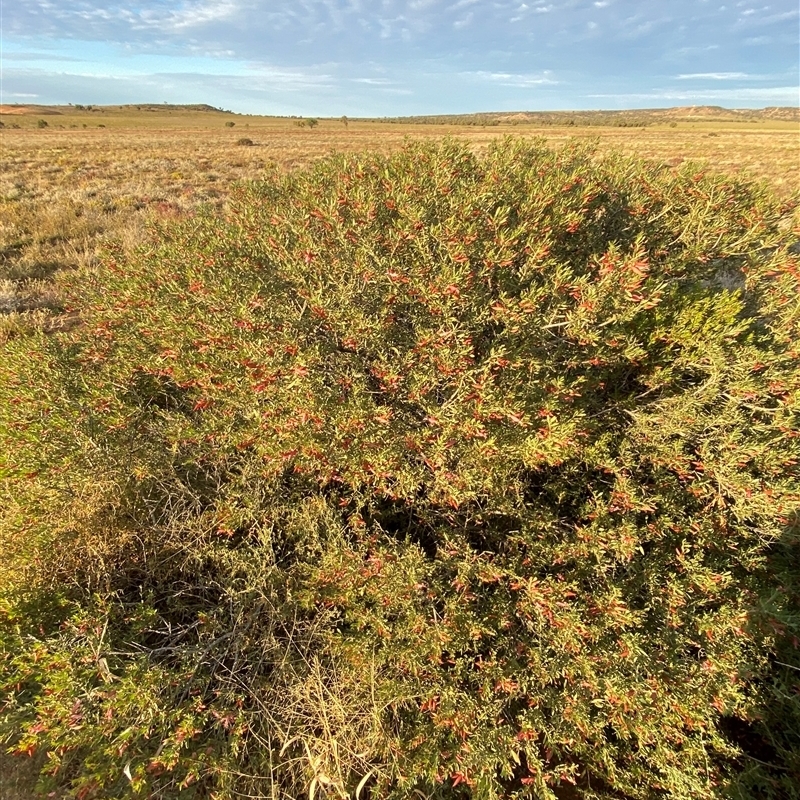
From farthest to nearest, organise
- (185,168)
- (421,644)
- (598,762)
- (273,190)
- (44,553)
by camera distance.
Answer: (185,168) → (273,190) → (44,553) → (598,762) → (421,644)

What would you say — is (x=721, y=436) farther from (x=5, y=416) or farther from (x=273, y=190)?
(x=5, y=416)

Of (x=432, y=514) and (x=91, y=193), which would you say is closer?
(x=432, y=514)

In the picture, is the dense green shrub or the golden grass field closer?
the dense green shrub

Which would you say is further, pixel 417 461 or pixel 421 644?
pixel 417 461

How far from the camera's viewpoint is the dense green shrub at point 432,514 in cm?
282

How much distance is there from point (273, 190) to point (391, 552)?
3707 millimetres

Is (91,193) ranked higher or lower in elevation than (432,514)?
higher

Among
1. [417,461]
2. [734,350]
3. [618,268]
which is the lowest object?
[417,461]

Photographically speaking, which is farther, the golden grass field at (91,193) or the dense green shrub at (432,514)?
the golden grass field at (91,193)

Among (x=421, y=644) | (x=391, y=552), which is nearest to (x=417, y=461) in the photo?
(x=391, y=552)

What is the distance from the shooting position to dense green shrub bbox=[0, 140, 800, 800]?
282cm

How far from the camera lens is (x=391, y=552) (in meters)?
3.14

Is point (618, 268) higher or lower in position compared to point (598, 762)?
higher

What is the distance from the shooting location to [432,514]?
3.58 metres
